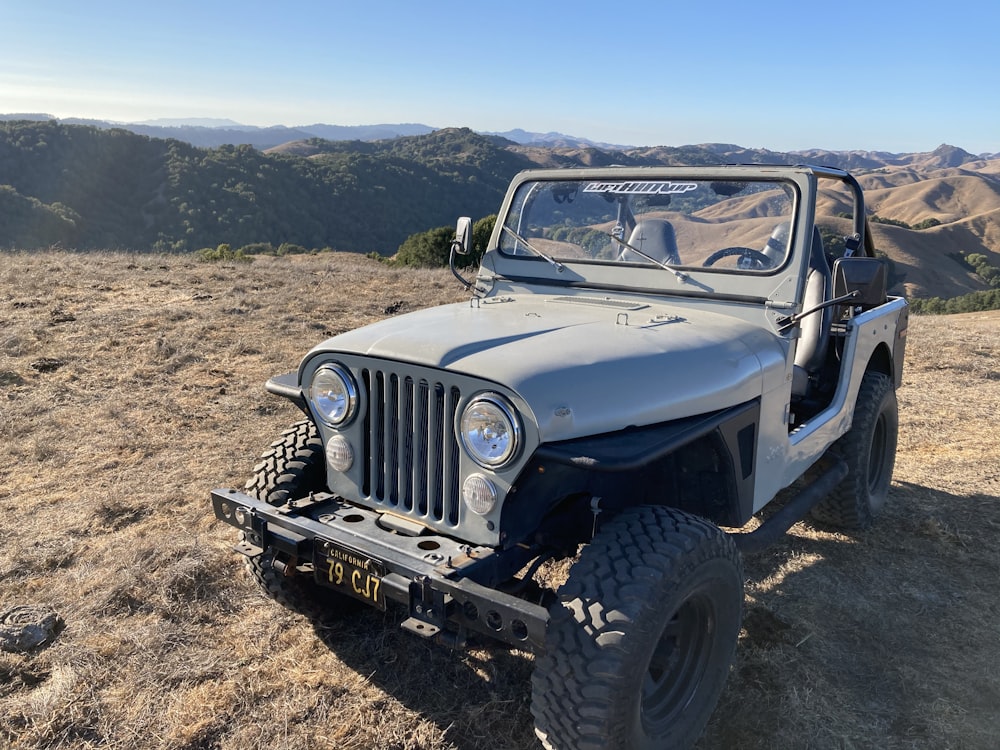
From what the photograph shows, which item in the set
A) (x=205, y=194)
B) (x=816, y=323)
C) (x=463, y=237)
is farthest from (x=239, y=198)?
(x=816, y=323)

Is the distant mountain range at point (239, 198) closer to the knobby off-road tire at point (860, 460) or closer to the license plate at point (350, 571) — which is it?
the knobby off-road tire at point (860, 460)

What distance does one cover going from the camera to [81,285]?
11.0 m

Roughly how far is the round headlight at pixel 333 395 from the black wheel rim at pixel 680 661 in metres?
1.31

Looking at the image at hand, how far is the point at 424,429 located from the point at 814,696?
1802 mm

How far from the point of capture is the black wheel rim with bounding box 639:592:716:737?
2473mm

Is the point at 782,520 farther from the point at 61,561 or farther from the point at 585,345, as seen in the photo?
the point at 61,561

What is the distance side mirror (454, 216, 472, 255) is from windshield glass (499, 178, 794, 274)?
192 millimetres

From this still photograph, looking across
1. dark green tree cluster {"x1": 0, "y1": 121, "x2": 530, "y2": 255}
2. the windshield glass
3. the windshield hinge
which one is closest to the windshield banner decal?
the windshield glass

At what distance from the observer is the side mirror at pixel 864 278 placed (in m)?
3.09

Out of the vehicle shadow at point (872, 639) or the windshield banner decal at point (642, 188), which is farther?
the windshield banner decal at point (642, 188)

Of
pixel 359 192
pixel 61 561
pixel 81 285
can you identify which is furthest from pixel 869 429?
pixel 359 192

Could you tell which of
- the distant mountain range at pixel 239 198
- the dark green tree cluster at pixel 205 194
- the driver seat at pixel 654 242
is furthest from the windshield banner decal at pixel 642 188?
the dark green tree cluster at pixel 205 194

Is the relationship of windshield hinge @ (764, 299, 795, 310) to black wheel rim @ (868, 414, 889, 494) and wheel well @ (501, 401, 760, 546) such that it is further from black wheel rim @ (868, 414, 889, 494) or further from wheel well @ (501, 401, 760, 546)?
black wheel rim @ (868, 414, 889, 494)

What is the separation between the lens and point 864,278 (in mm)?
3098
